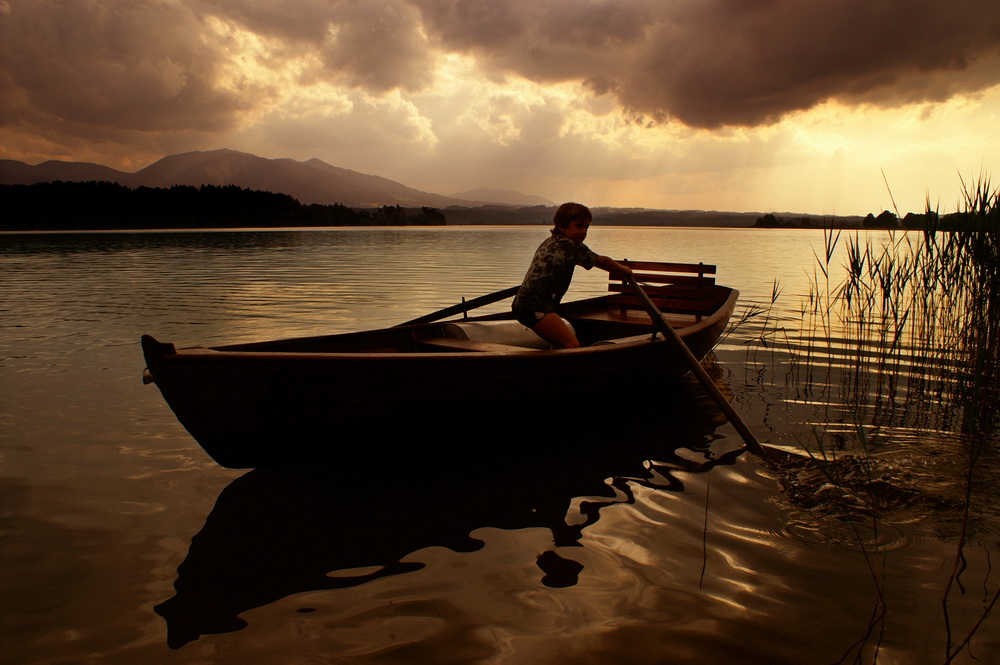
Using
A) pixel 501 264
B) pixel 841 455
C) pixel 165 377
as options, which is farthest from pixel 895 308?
pixel 501 264

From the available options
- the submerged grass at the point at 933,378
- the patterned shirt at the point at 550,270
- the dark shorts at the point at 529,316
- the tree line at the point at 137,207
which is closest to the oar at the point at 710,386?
the submerged grass at the point at 933,378

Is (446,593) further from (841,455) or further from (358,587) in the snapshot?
(841,455)

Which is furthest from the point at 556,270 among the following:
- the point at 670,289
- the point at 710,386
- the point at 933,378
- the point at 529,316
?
the point at 933,378

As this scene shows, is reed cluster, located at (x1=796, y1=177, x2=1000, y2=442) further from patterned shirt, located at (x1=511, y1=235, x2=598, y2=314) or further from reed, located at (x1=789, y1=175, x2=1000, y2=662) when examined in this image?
patterned shirt, located at (x1=511, y1=235, x2=598, y2=314)

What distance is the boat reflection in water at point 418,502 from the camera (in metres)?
3.41

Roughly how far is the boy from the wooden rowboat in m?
0.56

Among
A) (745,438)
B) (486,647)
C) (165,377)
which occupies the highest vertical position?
(165,377)

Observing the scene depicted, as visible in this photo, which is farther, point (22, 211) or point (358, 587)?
point (22, 211)

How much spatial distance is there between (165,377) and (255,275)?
19535mm

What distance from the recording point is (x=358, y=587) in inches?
131

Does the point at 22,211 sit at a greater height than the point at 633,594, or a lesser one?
greater

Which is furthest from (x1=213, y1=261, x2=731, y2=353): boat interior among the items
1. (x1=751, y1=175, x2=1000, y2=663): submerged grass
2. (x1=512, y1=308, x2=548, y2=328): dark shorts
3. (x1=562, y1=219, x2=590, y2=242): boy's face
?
(x1=751, y1=175, x2=1000, y2=663): submerged grass

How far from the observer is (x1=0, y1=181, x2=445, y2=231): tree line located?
94.5m

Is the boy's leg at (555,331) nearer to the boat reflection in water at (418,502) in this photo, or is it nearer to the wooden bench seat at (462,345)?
the wooden bench seat at (462,345)
